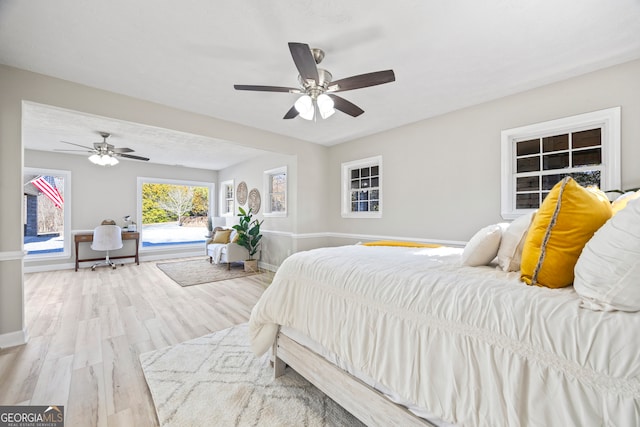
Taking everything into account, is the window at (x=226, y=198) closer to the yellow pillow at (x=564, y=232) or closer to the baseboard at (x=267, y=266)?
the baseboard at (x=267, y=266)

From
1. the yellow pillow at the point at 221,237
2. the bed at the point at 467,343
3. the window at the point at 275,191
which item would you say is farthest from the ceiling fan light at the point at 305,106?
the yellow pillow at the point at 221,237

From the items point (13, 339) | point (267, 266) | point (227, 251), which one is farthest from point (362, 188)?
point (13, 339)

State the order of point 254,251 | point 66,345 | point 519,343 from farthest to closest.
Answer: point 254,251
point 66,345
point 519,343

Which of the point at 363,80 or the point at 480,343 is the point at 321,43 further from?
the point at 480,343

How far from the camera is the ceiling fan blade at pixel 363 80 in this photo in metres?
1.88

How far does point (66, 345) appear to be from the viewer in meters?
2.30

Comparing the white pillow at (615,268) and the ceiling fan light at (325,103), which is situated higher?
the ceiling fan light at (325,103)

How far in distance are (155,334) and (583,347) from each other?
308 cm

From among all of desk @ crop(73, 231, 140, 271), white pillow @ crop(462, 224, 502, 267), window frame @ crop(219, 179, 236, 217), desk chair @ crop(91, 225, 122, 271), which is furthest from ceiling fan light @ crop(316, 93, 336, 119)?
desk @ crop(73, 231, 140, 271)

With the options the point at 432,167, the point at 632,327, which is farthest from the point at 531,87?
the point at 632,327

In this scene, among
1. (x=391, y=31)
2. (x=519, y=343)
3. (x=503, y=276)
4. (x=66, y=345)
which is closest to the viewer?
(x=519, y=343)

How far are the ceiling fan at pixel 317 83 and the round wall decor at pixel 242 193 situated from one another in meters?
4.25

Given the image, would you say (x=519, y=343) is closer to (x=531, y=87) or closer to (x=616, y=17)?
(x=616, y=17)

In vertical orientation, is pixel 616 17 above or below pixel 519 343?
above
